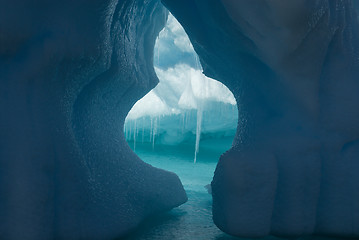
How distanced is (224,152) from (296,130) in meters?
0.48

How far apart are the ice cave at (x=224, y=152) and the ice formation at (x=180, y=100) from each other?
4865mm

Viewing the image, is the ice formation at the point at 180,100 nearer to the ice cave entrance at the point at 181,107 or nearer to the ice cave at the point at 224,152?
the ice cave entrance at the point at 181,107

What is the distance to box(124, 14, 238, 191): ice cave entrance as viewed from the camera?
7.27m

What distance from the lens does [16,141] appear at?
1.48 meters

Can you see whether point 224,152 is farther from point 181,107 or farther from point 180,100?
point 181,107

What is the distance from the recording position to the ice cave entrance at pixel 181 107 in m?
7.27

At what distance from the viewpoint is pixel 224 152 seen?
6.46ft

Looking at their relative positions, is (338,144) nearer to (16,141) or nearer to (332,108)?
(332,108)

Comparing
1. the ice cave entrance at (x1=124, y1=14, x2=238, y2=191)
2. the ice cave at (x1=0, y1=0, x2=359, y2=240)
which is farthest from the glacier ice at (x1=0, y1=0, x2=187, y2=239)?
the ice cave entrance at (x1=124, y1=14, x2=238, y2=191)

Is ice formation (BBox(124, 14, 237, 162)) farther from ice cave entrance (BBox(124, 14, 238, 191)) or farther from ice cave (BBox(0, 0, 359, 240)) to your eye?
ice cave (BBox(0, 0, 359, 240))

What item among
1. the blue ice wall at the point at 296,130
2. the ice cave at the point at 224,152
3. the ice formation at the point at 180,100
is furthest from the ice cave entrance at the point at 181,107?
the blue ice wall at the point at 296,130

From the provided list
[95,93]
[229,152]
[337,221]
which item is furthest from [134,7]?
[337,221]

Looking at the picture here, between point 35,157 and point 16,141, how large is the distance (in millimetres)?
125

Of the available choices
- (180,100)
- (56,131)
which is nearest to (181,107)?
(180,100)
